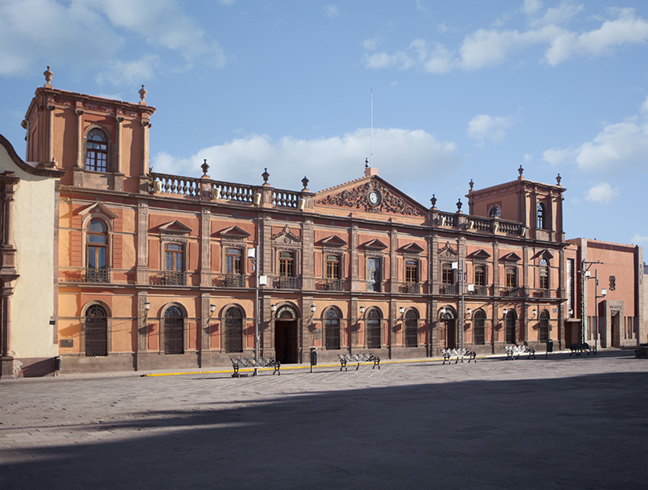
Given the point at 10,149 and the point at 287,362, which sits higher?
the point at 10,149

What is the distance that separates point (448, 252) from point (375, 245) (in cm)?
712

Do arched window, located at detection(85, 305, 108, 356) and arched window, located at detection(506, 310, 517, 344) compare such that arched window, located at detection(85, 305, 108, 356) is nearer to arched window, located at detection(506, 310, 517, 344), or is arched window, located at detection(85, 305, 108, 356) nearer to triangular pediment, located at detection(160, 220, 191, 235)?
triangular pediment, located at detection(160, 220, 191, 235)

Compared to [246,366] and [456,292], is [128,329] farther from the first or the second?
[456,292]

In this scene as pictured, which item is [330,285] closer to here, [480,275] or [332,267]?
[332,267]

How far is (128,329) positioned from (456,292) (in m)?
24.0

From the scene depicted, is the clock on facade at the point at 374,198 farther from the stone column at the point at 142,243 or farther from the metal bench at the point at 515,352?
the stone column at the point at 142,243

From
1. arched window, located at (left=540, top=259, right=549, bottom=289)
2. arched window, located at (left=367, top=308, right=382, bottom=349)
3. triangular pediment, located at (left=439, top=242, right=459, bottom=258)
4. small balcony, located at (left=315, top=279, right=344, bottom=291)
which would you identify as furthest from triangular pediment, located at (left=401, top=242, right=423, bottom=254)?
arched window, located at (left=540, top=259, right=549, bottom=289)

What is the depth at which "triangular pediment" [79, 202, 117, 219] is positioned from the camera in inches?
1176

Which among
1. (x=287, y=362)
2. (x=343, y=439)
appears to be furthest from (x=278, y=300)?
(x=343, y=439)

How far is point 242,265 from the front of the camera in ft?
114

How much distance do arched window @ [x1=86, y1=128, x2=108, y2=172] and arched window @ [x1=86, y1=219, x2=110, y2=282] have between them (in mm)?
2967

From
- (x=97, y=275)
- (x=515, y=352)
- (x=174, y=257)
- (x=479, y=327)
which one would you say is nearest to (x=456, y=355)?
(x=515, y=352)

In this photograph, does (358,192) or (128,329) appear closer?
(128,329)

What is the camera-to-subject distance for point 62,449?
36.1 feet
